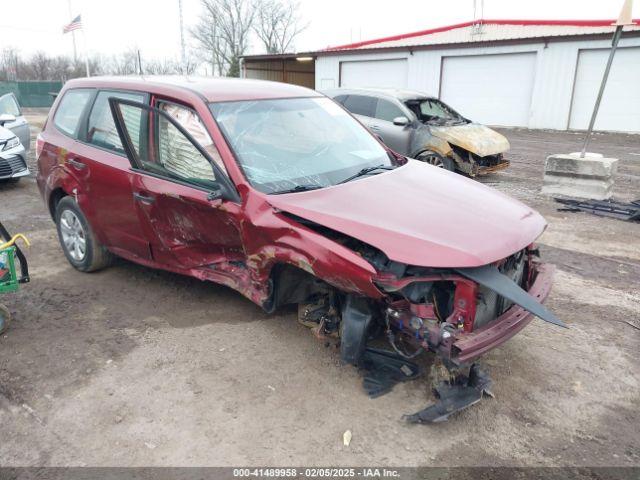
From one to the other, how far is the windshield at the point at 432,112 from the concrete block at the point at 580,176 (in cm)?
212

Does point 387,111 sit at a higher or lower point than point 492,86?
lower

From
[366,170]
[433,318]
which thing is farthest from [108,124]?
[433,318]

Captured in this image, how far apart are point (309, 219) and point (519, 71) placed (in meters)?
20.8

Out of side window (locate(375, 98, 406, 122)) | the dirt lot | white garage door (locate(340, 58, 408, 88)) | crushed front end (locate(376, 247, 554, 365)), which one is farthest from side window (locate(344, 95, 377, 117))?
white garage door (locate(340, 58, 408, 88))

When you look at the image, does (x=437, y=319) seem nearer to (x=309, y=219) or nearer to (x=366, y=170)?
(x=309, y=219)

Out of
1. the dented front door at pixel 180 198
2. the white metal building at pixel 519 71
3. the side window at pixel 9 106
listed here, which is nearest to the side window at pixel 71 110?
the dented front door at pixel 180 198

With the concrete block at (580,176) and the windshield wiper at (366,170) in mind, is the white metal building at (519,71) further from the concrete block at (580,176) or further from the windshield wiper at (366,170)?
the windshield wiper at (366,170)

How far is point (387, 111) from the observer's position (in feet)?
30.3

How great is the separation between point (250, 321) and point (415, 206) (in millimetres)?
1673

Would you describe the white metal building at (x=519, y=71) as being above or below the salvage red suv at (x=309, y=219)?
above

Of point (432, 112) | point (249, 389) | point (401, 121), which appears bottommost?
point (249, 389)

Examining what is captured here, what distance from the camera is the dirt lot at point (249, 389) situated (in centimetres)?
267

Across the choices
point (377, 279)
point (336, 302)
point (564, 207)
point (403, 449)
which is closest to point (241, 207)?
point (336, 302)

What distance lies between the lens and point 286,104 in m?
4.04
